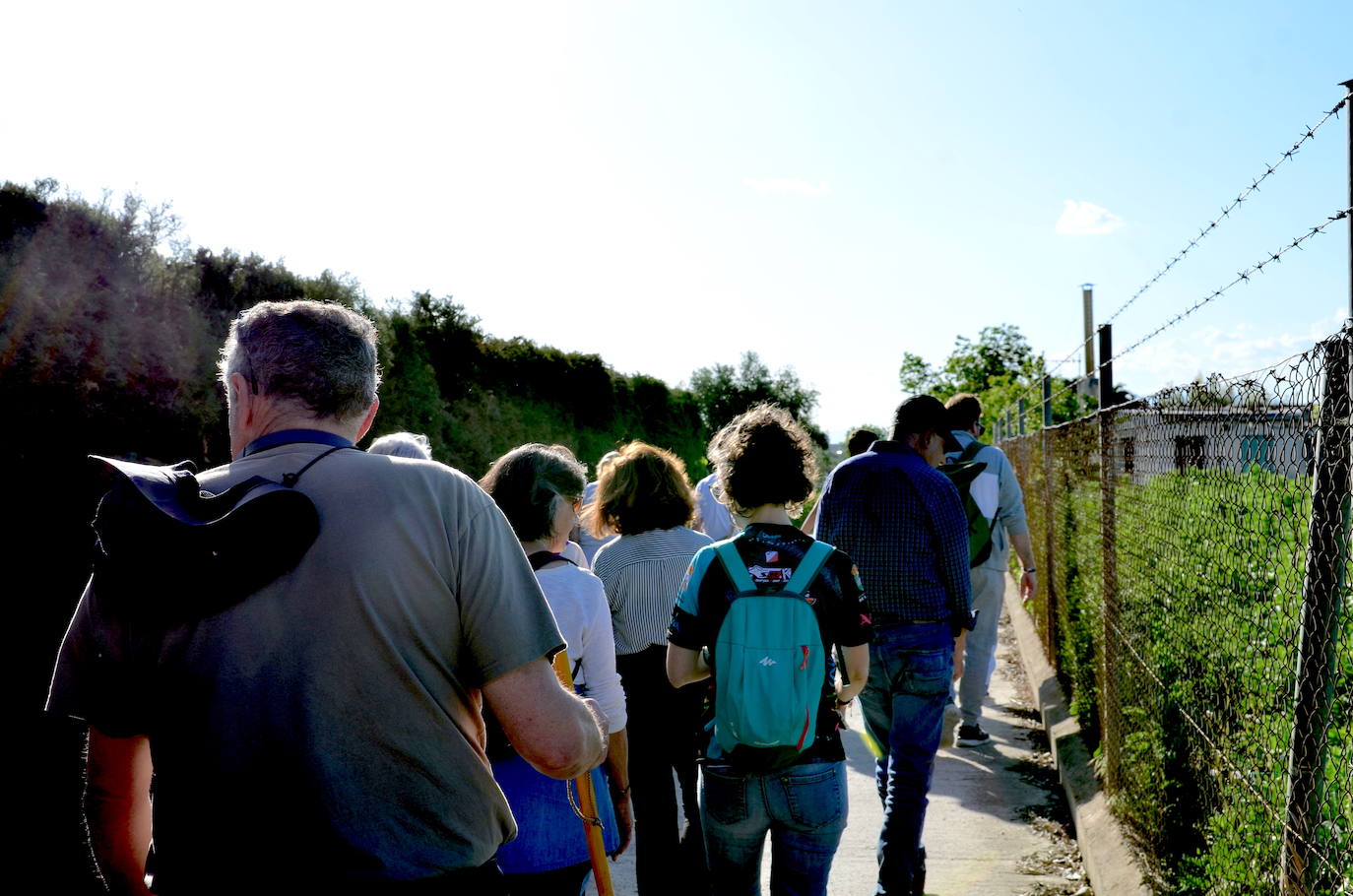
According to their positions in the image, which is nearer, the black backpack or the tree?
the black backpack

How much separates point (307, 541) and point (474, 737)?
0.47 meters

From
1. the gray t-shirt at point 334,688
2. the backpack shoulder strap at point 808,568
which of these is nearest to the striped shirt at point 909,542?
the backpack shoulder strap at point 808,568

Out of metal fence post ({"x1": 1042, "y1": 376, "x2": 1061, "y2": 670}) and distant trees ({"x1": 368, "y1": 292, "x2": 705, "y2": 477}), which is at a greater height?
distant trees ({"x1": 368, "y1": 292, "x2": 705, "y2": 477})

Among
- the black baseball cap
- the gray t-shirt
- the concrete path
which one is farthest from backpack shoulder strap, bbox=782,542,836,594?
the concrete path

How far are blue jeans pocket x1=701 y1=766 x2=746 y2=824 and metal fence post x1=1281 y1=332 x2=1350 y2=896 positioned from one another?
4.55 ft

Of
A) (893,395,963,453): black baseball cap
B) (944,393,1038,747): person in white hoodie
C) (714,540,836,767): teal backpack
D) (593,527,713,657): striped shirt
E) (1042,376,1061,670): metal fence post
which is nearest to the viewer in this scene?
(714,540,836,767): teal backpack

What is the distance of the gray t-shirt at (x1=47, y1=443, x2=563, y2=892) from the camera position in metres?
1.70

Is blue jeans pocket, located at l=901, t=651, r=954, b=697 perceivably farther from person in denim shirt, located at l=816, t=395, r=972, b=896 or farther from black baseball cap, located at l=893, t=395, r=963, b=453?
black baseball cap, located at l=893, t=395, r=963, b=453

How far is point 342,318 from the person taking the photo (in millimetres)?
1975

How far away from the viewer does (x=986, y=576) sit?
675 centimetres

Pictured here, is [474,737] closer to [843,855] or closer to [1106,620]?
[843,855]

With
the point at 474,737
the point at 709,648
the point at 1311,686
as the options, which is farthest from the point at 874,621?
the point at 474,737

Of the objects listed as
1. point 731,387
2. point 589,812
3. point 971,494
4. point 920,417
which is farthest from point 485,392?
point 731,387

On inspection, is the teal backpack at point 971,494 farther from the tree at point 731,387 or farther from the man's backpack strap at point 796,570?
the tree at point 731,387
